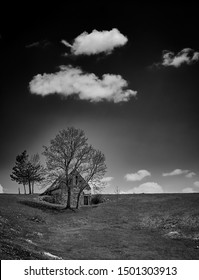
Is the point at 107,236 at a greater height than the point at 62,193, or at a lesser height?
lesser

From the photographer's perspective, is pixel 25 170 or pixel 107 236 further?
pixel 25 170

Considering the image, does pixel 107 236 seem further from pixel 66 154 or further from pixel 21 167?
pixel 21 167

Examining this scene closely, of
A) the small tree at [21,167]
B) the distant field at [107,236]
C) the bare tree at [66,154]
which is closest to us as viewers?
the distant field at [107,236]

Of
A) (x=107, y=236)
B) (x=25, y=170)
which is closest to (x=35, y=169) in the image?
(x=25, y=170)

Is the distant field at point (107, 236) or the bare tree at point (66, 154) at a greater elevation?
the bare tree at point (66, 154)

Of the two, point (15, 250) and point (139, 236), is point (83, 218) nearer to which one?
point (139, 236)

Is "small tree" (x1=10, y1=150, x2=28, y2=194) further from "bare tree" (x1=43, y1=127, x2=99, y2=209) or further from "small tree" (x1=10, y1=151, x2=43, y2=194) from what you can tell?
"bare tree" (x1=43, y1=127, x2=99, y2=209)

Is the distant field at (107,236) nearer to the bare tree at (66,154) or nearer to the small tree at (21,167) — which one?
the bare tree at (66,154)

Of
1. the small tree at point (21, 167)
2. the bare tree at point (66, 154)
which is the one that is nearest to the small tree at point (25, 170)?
the small tree at point (21, 167)

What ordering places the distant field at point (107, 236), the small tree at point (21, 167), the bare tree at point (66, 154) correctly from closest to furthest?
1. the distant field at point (107, 236)
2. the bare tree at point (66, 154)
3. the small tree at point (21, 167)

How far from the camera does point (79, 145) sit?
52438 millimetres

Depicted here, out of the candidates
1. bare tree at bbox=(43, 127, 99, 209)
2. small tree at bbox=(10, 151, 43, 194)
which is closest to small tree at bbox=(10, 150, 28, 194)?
small tree at bbox=(10, 151, 43, 194)

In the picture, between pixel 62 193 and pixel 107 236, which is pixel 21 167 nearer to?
pixel 62 193

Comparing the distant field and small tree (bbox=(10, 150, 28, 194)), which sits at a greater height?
small tree (bbox=(10, 150, 28, 194))
